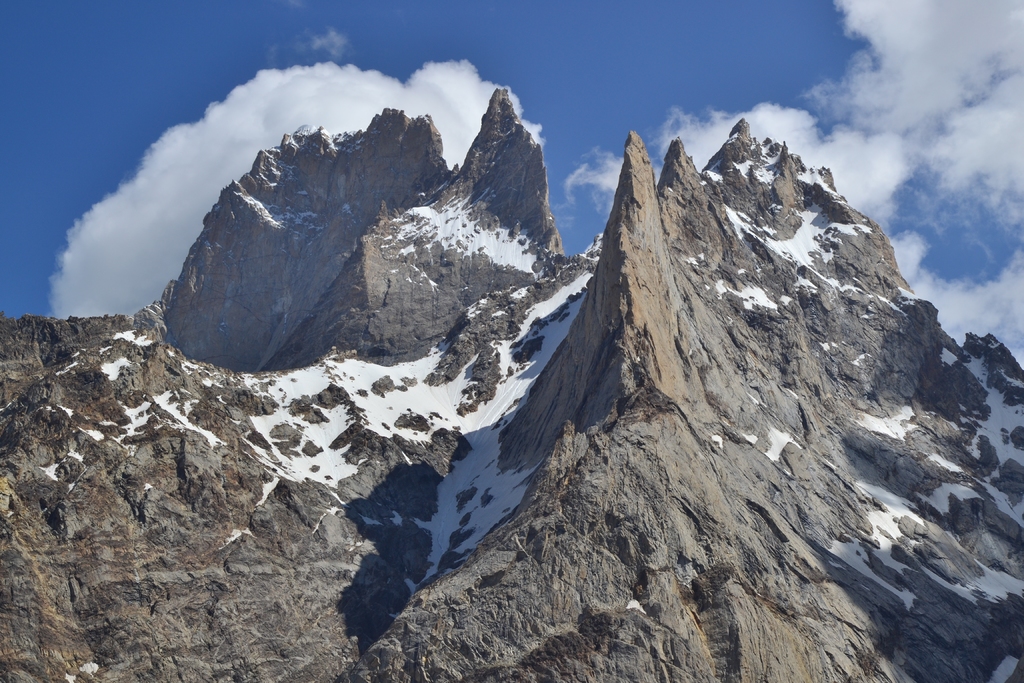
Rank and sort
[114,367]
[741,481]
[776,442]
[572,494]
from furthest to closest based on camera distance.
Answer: [114,367] < [776,442] < [741,481] < [572,494]

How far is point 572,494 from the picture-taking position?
95438 mm

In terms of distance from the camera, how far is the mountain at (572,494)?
88.4 m

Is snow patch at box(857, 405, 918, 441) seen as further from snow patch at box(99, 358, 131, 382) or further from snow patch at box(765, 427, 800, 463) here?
snow patch at box(99, 358, 131, 382)

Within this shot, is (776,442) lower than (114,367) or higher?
higher

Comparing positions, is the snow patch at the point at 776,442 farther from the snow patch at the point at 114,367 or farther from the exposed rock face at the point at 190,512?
the snow patch at the point at 114,367

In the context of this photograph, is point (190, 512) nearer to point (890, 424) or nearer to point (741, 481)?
point (741, 481)

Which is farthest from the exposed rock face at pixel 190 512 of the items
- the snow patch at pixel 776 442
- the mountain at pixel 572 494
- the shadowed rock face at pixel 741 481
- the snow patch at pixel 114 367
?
the snow patch at pixel 776 442

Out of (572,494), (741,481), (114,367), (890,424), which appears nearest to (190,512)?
(114,367)

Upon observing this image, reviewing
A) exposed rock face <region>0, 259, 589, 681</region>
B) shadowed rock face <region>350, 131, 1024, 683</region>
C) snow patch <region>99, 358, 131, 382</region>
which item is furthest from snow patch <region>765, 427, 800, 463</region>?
snow patch <region>99, 358, 131, 382</region>

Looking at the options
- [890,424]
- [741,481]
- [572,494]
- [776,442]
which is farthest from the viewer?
[890,424]

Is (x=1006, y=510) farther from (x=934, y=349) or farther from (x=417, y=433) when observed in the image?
(x=417, y=433)

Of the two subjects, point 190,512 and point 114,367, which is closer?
point 190,512

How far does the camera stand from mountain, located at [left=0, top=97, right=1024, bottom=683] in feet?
290

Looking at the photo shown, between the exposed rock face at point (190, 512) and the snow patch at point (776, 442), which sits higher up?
the snow patch at point (776, 442)
